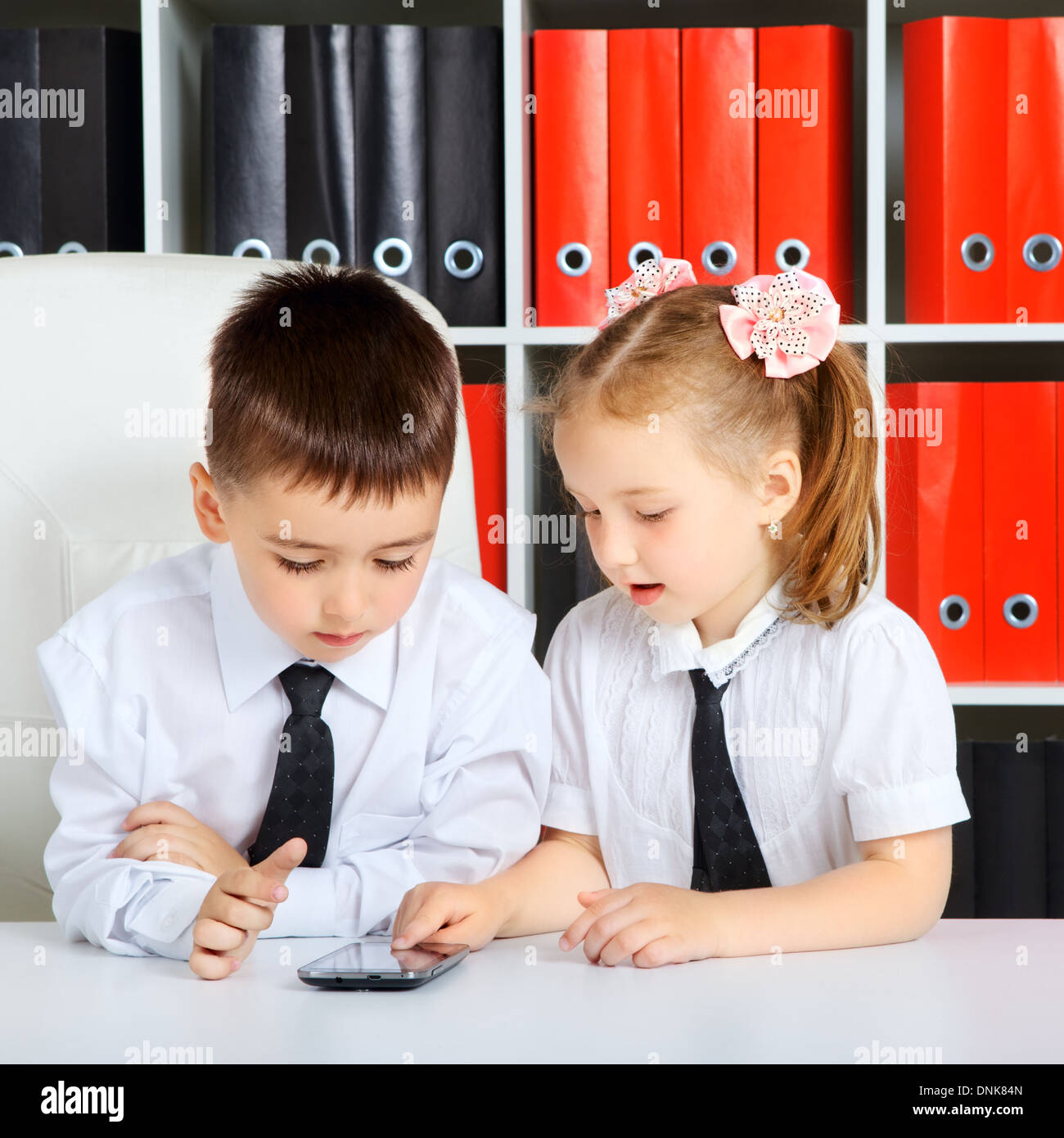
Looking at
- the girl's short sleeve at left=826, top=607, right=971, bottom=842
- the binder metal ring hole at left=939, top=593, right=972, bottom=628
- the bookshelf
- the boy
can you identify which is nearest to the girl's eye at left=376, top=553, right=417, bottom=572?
the boy

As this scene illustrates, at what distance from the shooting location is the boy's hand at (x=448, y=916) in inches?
29.1

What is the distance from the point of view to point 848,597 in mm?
953

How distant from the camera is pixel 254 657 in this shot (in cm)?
93

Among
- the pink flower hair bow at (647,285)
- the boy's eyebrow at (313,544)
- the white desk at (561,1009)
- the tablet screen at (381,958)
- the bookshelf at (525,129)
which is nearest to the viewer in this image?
the white desk at (561,1009)

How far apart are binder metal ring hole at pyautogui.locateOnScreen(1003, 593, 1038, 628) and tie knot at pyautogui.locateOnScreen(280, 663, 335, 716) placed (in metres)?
0.93

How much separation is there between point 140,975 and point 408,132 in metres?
1.11

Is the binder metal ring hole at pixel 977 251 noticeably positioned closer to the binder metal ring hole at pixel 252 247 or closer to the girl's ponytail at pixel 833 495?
the girl's ponytail at pixel 833 495

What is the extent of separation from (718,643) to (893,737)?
165 mm

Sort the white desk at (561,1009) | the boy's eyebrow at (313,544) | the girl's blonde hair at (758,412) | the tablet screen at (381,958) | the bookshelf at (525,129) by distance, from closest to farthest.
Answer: the white desk at (561,1009) → the tablet screen at (381,958) → the boy's eyebrow at (313,544) → the girl's blonde hair at (758,412) → the bookshelf at (525,129)

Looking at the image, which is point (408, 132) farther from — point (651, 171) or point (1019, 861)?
point (1019, 861)

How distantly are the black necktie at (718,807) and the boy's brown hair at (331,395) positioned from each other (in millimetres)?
281

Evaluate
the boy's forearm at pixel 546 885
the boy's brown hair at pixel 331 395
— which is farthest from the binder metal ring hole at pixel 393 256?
the boy's forearm at pixel 546 885

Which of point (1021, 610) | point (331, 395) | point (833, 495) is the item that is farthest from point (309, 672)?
point (1021, 610)

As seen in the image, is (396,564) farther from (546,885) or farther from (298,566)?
(546,885)
